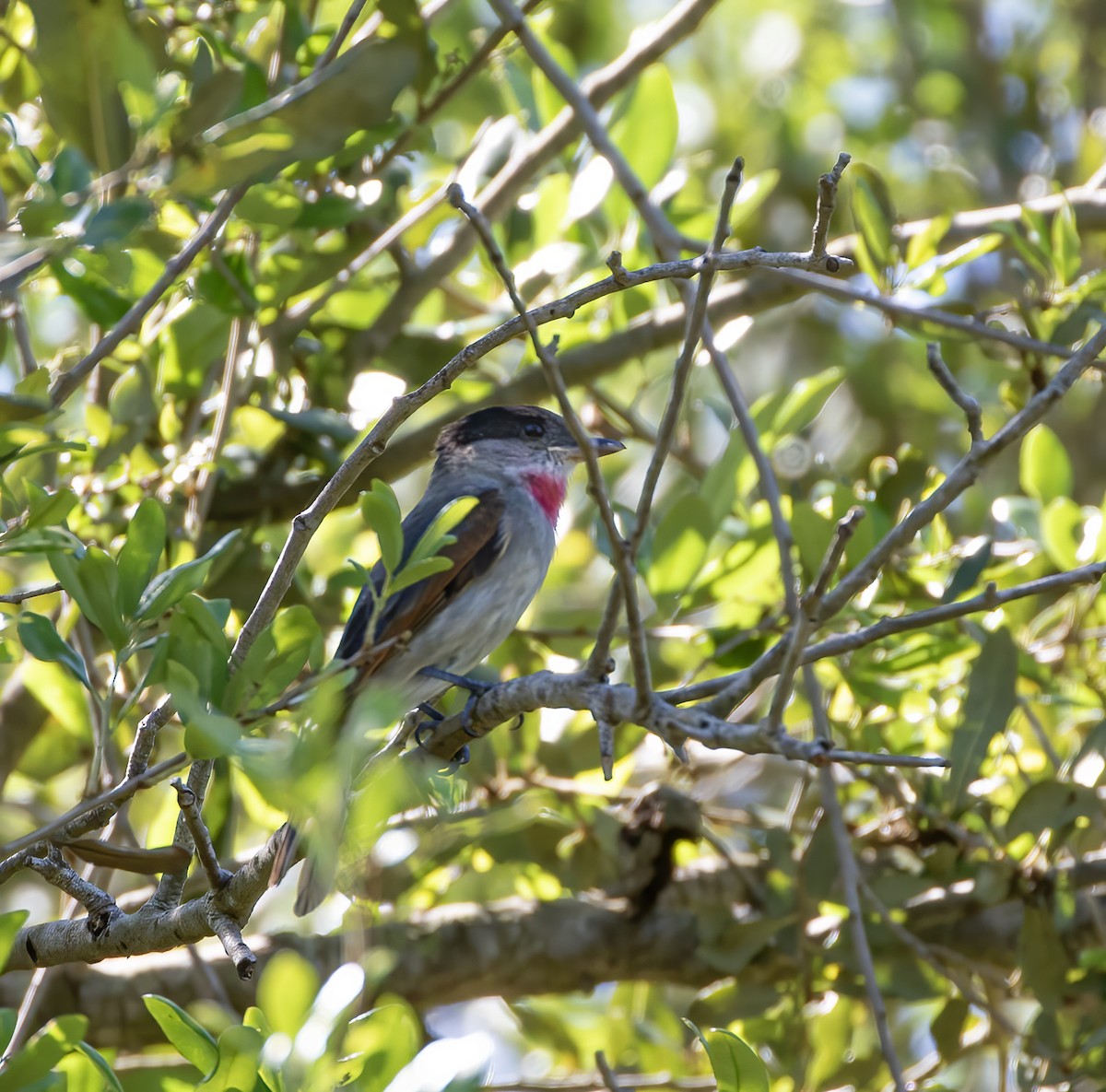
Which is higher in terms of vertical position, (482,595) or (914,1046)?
(482,595)

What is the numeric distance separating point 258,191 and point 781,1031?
2.63 m

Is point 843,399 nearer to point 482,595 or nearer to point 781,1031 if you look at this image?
point 482,595

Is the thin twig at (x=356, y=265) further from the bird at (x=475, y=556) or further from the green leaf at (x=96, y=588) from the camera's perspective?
the green leaf at (x=96, y=588)

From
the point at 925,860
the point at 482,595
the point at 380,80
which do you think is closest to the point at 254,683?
the point at 380,80

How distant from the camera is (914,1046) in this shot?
14.7 ft

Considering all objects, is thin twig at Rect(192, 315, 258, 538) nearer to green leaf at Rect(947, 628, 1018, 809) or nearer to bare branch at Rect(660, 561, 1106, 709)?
bare branch at Rect(660, 561, 1106, 709)

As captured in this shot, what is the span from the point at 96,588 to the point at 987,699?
7.30ft

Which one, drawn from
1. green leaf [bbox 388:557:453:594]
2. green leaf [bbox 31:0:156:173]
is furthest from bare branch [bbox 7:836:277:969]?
green leaf [bbox 31:0:156:173]

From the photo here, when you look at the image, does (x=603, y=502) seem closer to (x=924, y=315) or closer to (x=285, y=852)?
(x=285, y=852)

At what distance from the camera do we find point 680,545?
143 inches

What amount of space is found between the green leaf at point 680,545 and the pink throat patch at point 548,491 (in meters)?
1.12

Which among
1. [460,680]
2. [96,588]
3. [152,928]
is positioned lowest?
[460,680]

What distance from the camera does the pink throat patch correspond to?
4805mm

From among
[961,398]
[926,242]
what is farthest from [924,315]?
[961,398]
